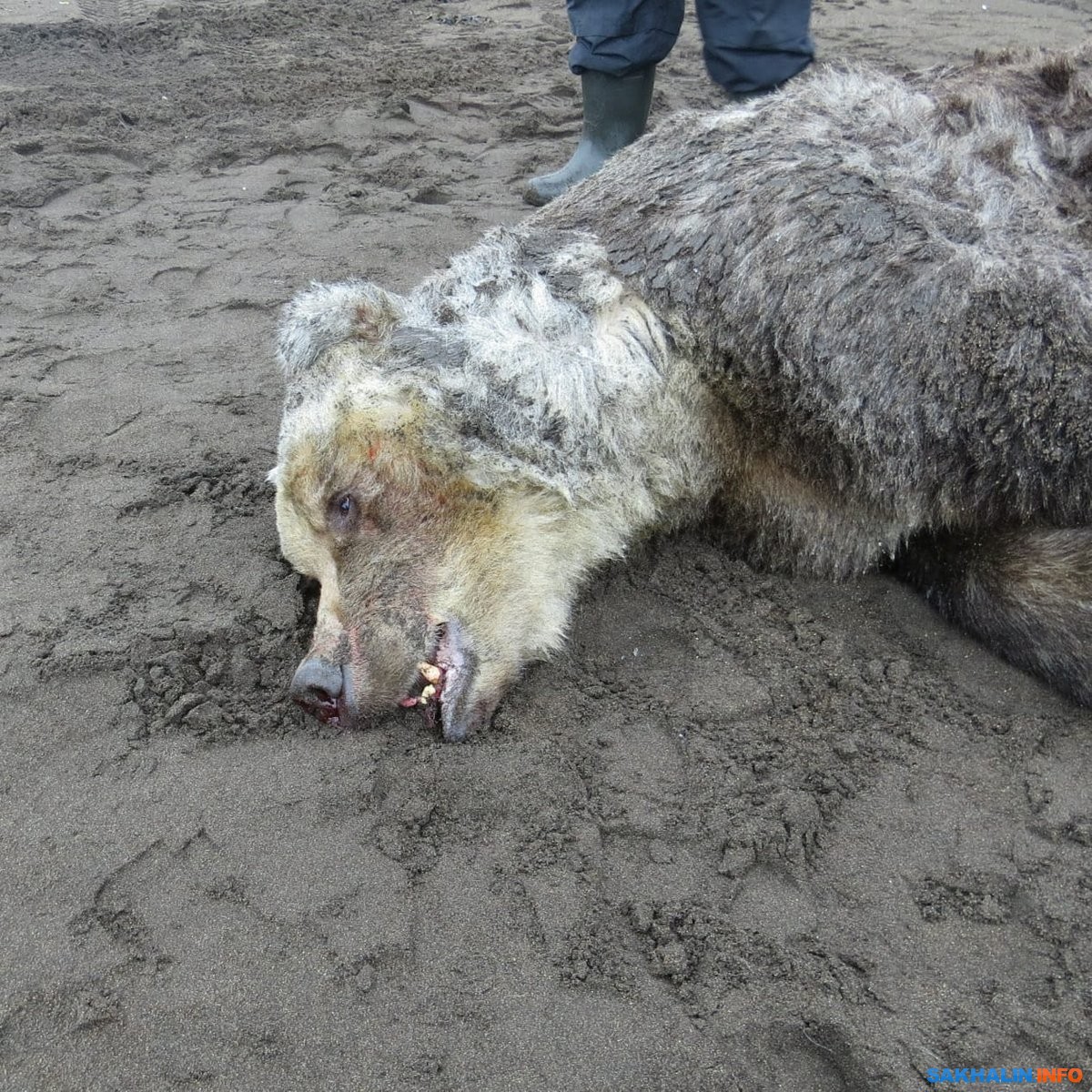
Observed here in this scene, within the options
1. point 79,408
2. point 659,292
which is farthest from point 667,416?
point 79,408

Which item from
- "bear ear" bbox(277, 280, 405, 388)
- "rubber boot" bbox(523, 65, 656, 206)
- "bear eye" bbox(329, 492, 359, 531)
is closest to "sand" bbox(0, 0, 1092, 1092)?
"bear eye" bbox(329, 492, 359, 531)

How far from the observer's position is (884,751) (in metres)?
2.83

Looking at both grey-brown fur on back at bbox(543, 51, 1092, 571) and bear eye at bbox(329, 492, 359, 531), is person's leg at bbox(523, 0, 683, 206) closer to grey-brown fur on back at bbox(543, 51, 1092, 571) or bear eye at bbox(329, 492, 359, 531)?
grey-brown fur on back at bbox(543, 51, 1092, 571)

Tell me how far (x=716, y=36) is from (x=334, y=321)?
3.31 metres

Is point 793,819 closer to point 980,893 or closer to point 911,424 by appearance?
point 980,893

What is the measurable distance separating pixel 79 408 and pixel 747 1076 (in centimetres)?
381

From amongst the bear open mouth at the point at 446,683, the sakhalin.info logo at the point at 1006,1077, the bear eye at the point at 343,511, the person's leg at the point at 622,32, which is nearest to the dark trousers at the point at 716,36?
the person's leg at the point at 622,32

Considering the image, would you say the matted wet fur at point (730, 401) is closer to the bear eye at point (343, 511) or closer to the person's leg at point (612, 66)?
the bear eye at point (343, 511)

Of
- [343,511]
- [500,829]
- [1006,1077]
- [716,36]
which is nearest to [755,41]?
[716,36]

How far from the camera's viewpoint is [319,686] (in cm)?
286

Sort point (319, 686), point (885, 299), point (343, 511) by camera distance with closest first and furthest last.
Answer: point (319, 686), point (885, 299), point (343, 511)

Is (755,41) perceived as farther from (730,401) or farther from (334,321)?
(334,321)

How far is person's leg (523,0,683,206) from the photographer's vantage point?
18.1ft

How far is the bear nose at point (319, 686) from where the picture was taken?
9.40ft
